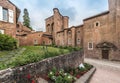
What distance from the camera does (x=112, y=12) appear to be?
20.9 m

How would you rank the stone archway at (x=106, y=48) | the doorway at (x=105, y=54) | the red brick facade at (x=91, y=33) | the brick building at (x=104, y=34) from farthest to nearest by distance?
the doorway at (x=105, y=54) → the stone archway at (x=106, y=48) → the brick building at (x=104, y=34) → the red brick facade at (x=91, y=33)

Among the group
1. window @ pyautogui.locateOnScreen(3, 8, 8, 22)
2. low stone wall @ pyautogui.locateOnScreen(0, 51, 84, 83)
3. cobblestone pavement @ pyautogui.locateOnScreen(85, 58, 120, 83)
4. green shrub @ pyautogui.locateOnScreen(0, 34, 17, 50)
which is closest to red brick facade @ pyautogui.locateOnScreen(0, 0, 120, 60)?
window @ pyautogui.locateOnScreen(3, 8, 8, 22)

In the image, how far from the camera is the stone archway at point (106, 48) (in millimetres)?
20944

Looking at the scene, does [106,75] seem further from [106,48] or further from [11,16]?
[106,48]

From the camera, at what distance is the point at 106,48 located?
71.8 feet

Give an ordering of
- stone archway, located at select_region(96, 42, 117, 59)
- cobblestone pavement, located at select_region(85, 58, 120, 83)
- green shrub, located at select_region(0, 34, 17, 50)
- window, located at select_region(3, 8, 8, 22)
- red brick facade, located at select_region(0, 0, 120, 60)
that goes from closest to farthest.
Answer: cobblestone pavement, located at select_region(85, 58, 120, 83), green shrub, located at select_region(0, 34, 17, 50), window, located at select_region(3, 8, 8, 22), red brick facade, located at select_region(0, 0, 120, 60), stone archway, located at select_region(96, 42, 117, 59)

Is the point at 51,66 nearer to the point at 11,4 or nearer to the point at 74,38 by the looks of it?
the point at 11,4

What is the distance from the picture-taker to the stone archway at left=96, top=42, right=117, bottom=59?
68.7ft

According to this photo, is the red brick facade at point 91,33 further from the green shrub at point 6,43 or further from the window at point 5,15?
the green shrub at point 6,43

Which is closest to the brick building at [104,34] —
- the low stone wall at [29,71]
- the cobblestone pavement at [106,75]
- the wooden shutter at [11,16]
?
the cobblestone pavement at [106,75]

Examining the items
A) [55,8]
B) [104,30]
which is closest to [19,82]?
[104,30]

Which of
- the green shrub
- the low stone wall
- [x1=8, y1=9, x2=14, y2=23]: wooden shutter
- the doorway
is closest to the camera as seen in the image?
the low stone wall

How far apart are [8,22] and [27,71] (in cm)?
1004

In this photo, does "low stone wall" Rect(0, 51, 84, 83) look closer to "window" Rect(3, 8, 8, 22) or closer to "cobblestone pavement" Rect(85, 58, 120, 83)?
"cobblestone pavement" Rect(85, 58, 120, 83)
